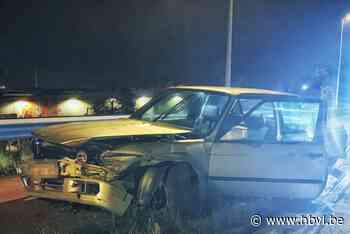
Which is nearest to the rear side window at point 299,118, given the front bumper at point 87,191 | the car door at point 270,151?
the car door at point 270,151

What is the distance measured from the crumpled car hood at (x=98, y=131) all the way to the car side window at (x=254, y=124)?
61 cm

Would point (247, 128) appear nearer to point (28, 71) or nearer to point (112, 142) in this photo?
point (112, 142)

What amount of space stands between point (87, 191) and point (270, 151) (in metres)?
2.41

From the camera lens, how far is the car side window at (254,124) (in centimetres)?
482

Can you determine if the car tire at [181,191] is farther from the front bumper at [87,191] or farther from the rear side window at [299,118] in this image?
the rear side window at [299,118]

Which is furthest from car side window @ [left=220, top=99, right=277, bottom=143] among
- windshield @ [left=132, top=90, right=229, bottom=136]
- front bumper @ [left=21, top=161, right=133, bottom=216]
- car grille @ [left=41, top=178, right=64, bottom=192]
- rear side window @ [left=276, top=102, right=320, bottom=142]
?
car grille @ [left=41, top=178, right=64, bottom=192]

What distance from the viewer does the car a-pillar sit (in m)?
4.33

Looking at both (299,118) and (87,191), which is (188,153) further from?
(299,118)

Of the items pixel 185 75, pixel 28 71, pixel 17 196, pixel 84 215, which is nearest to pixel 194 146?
pixel 84 215

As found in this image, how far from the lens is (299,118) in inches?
218

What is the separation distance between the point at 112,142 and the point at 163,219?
1075mm

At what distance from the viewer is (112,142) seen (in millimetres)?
4223

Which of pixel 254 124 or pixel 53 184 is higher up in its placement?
pixel 254 124

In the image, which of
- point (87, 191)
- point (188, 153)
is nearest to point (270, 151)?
point (188, 153)
